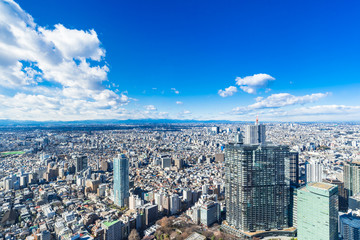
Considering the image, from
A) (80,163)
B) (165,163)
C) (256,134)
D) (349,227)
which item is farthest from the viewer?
(165,163)

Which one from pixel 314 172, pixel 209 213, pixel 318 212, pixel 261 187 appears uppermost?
pixel 261 187

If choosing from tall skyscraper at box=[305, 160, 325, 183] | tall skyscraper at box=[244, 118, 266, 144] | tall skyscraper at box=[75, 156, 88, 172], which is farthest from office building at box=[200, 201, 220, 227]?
tall skyscraper at box=[75, 156, 88, 172]

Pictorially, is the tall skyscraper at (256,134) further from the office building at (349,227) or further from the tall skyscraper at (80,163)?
the tall skyscraper at (80,163)

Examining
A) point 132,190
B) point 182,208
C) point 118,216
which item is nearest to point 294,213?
point 182,208

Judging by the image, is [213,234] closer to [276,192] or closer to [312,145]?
[276,192]

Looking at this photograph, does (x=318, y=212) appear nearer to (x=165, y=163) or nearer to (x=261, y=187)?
(x=261, y=187)

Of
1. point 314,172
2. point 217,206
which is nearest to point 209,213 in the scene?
point 217,206

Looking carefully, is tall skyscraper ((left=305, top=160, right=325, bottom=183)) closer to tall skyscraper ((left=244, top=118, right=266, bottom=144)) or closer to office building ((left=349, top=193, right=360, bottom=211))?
tall skyscraper ((left=244, top=118, right=266, bottom=144))
